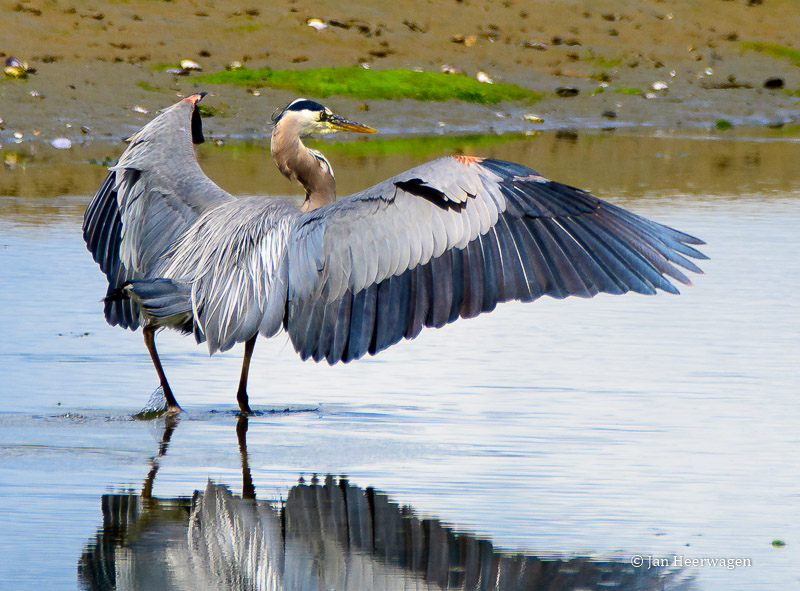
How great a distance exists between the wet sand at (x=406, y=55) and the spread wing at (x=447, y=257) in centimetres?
1070

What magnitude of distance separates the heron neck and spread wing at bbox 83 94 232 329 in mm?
548

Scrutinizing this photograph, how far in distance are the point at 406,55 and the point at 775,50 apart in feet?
22.5

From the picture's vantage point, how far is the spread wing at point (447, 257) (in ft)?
17.5

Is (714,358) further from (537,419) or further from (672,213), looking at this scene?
(672,213)

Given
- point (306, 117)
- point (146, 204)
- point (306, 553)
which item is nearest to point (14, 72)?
point (306, 117)

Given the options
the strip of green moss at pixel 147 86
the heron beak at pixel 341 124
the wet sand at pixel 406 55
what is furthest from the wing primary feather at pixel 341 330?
the strip of green moss at pixel 147 86

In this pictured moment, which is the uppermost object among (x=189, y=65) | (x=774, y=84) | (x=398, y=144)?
(x=774, y=84)

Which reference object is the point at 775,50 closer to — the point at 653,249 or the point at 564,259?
the point at 653,249

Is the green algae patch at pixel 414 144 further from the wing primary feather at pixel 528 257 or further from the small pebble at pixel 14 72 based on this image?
the wing primary feather at pixel 528 257

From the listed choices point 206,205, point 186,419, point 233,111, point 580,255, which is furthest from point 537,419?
point 233,111

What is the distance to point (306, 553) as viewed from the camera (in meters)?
4.15

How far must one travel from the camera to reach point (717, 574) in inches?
157

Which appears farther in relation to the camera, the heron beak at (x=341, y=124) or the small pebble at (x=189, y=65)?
the small pebble at (x=189, y=65)

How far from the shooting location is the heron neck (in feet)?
23.3
